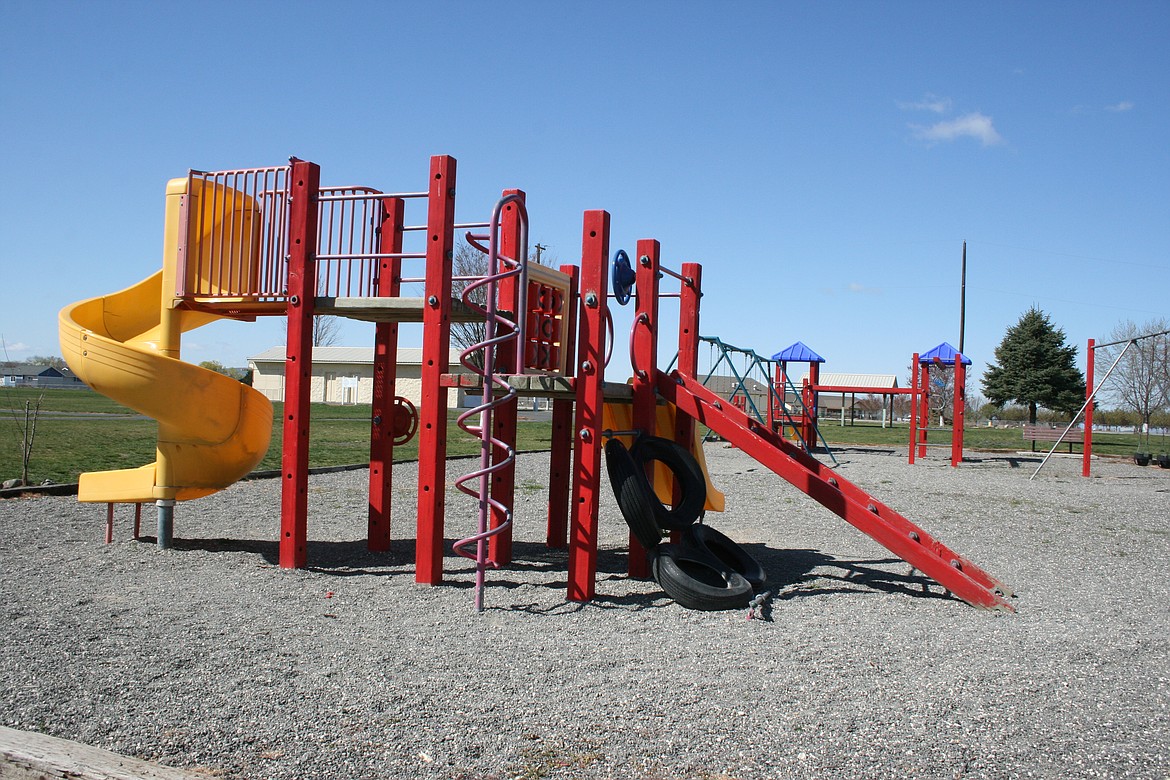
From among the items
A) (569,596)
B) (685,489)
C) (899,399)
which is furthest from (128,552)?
(899,399)

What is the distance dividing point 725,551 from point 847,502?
1.07 m

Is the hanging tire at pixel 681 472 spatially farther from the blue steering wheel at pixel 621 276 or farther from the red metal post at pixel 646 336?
the blue steering wheel at pixel 621 276

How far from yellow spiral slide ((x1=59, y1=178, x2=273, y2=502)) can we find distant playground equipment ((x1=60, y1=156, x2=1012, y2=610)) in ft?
0.05

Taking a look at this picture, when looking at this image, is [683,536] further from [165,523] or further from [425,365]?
[165,523]

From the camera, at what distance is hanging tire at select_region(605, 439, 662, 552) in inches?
256

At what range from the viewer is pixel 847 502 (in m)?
6.53

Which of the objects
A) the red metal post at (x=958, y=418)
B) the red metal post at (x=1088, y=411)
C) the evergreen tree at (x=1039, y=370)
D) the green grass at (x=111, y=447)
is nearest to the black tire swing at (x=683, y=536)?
the green grass at (x=111, y=447)

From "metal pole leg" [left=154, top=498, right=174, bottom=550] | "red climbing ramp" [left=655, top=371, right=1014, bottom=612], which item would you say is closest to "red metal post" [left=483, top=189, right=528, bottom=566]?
"red climbing ramp" [left=655, top=371, right=1014, bottom=612]

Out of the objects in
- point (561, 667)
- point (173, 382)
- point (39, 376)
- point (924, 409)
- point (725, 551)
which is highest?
point (39, 376)

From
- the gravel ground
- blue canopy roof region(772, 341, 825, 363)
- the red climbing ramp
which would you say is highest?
blue canopy roof region(772, 341, 825, 363)

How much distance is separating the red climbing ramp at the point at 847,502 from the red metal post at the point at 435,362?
5.94ft

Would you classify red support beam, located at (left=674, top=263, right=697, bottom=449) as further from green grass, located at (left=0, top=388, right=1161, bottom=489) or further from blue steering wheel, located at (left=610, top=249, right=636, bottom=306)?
green grass, located at (left=0, top=388, right=1161, bottom=489)

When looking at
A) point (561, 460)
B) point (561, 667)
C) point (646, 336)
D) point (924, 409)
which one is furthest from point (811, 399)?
point (561, 667)

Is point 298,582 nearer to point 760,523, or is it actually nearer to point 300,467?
point 300,467
